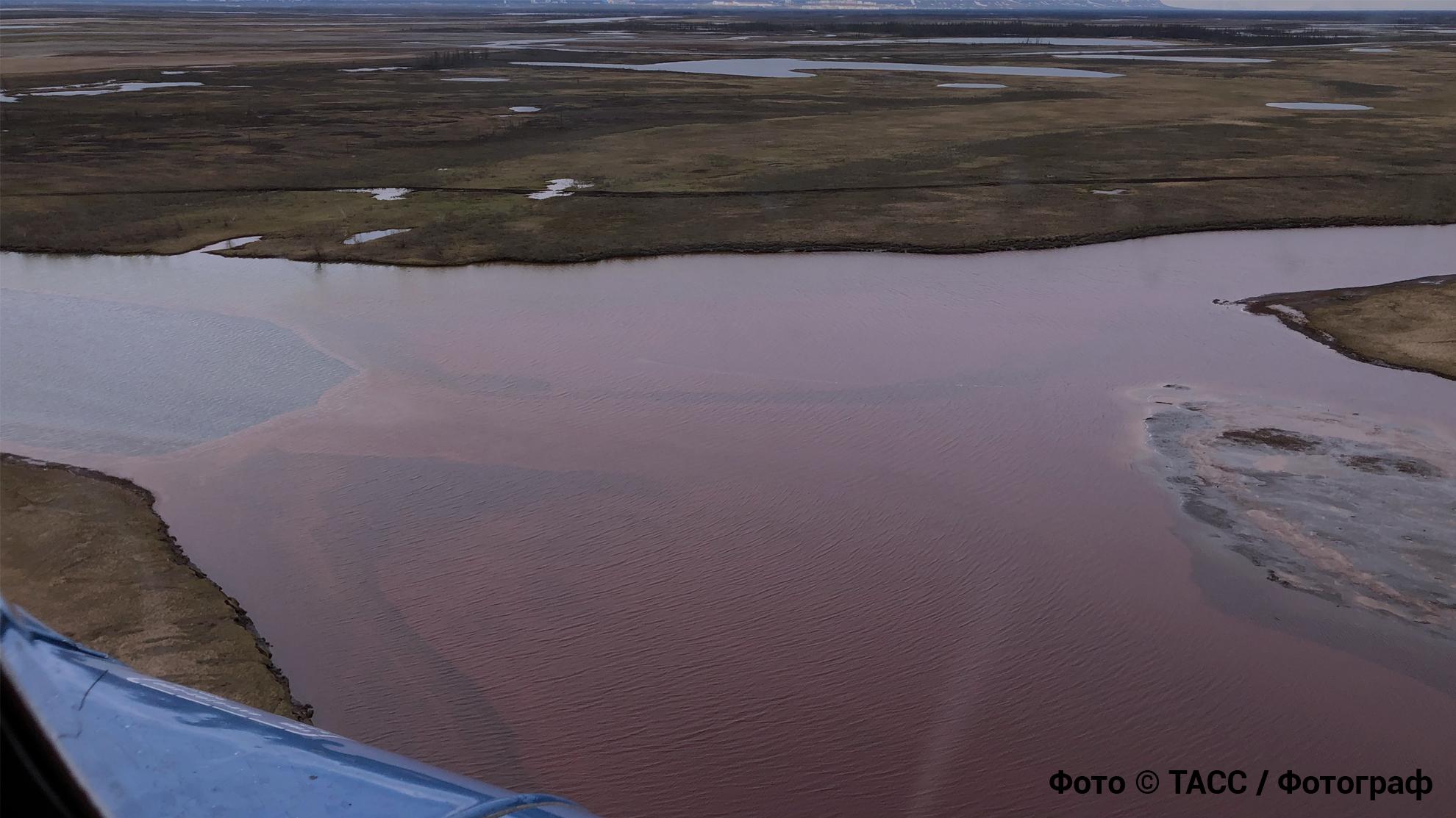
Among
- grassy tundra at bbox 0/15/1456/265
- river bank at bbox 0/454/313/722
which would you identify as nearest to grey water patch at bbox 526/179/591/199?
grassy tundra at bbox 0/15/1456/265

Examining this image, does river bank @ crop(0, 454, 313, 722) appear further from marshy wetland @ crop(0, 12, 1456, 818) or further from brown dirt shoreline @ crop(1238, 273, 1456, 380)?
brown dirt shoreline @ crop(1238, 273, 1456, 380)

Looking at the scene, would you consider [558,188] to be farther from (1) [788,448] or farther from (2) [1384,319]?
(2) [1384,319]

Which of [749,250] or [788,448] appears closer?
[788,448]

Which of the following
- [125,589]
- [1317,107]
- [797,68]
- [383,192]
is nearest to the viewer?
[125,589]

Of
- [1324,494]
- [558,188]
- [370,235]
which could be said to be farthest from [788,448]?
[558,188]

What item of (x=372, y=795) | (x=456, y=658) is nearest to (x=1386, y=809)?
(x=456, y=658)

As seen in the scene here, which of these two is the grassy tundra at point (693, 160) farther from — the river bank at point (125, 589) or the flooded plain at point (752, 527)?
the river bank at point (125, 589)
